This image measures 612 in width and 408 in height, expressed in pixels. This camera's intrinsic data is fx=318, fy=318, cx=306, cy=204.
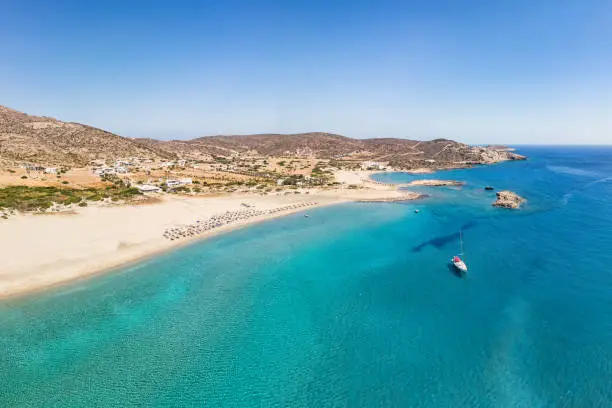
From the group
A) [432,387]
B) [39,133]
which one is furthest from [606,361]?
[39,133]

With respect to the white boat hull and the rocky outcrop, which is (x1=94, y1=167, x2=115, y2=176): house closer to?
the white boat hull

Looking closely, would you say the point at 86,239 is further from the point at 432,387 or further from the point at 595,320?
the point at 595,320

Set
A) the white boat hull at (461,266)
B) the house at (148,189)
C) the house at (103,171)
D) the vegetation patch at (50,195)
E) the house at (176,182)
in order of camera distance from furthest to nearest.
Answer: the house at (103,171)
the house at (176,182)
the house at (148,189)
the vegetation patch at (50,195)
the white boat hull at (461,266)

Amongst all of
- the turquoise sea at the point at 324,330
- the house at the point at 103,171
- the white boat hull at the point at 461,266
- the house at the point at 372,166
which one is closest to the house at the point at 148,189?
the house at the point at 103,171

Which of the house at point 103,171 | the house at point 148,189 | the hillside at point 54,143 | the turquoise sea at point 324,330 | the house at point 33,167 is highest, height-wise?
the hillside at point 54,143

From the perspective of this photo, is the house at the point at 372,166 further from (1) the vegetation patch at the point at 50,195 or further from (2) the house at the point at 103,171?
(1) the vegetation patch at the point at 50,195

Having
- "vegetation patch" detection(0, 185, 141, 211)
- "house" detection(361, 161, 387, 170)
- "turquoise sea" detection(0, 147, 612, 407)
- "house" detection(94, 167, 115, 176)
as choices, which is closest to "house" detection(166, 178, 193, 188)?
"vegetation patch" detection(0, 185, 141, 211)

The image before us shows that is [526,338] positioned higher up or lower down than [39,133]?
lower down
